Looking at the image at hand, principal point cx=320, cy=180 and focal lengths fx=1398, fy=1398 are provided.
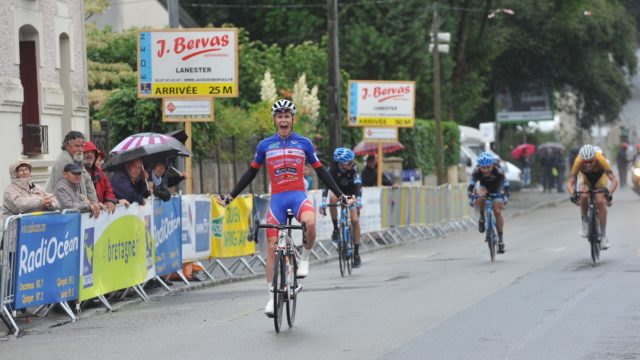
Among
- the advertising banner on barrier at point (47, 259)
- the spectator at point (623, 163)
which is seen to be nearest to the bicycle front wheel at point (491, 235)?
the advertising banner on barrier at point (47, 259)

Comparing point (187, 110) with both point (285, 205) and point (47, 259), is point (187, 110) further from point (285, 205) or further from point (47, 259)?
point (285, 205)

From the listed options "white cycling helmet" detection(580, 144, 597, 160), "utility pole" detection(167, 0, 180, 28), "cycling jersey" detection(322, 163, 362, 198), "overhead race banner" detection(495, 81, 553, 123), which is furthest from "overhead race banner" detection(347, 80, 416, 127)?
"overhead race banner" detection(495, 81, 553, 123)

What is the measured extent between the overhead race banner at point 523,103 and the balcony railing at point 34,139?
43.7m

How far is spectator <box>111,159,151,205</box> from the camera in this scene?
16953 millimetres

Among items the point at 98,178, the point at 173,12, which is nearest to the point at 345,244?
the point at 98,178

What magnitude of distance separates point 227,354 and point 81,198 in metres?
4.90

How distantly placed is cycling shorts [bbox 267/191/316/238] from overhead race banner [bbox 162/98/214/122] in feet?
29.9

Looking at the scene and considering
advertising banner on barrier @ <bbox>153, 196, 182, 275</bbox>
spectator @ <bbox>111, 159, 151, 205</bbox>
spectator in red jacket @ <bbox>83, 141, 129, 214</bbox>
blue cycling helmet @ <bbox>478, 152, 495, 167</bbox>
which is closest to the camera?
spectator in red jacket @ <bbox>83, 141, 129, 214</bbox>

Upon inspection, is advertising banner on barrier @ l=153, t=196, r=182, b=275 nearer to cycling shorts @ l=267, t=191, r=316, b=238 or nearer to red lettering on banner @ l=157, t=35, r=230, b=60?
red lettering on banner @ l=157, t=35, r=230, b=60

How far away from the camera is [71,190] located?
15148mm

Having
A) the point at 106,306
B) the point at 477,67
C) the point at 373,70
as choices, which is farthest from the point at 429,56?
the point at 106,306

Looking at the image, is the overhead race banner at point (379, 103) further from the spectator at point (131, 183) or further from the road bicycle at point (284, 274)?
the road bicycle at point (284, 274)

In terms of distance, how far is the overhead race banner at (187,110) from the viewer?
2172cm

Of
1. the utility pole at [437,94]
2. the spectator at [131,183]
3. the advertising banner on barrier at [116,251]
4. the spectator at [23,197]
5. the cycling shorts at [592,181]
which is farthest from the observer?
the utility pole at [437,94]
